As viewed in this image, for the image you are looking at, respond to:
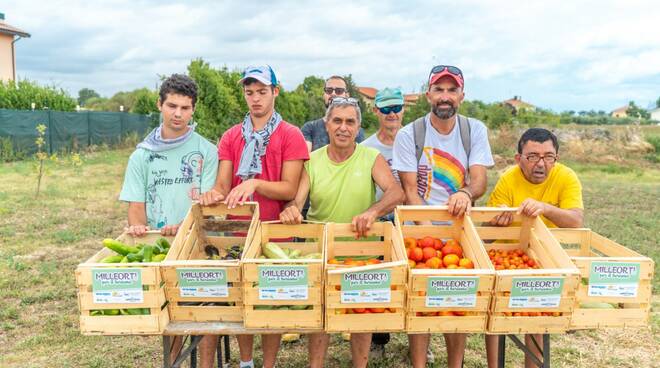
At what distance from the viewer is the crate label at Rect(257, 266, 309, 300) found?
2494mm

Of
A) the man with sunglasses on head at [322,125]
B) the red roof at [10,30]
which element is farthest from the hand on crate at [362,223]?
the red roof at [10,30]

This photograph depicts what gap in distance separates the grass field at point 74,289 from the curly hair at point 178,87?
93.6 inches

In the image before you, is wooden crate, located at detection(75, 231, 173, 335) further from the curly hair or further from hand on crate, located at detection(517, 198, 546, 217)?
hand on crate, located at detection(517, 198, 546, 217)

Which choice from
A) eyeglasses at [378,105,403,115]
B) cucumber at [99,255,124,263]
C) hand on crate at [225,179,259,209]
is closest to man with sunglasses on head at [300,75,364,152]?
eyeglasses at [378,105,403,115]

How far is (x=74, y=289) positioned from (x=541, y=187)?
5.19m

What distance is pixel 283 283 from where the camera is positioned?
251 cm

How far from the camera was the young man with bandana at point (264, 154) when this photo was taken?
342cm

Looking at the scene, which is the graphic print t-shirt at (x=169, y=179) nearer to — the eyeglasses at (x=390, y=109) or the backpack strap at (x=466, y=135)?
the eyeglasses at (x=390, y=109)

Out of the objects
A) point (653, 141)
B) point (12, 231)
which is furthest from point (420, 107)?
point (12, 231)

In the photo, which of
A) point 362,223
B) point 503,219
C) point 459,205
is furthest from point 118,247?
point 503,219

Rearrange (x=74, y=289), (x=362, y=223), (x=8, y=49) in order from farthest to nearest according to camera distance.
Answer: (x=8, y=49), (x=74, y=289), (x=362, y=223)

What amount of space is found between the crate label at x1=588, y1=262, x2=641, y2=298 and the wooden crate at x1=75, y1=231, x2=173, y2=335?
219 centimetres

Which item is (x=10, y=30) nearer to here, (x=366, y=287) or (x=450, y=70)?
(x=450, y=70)

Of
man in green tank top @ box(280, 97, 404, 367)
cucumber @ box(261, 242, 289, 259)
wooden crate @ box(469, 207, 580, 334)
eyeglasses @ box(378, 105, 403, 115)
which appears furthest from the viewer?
eyeglasses @ box(378, 105, 403, 115)
